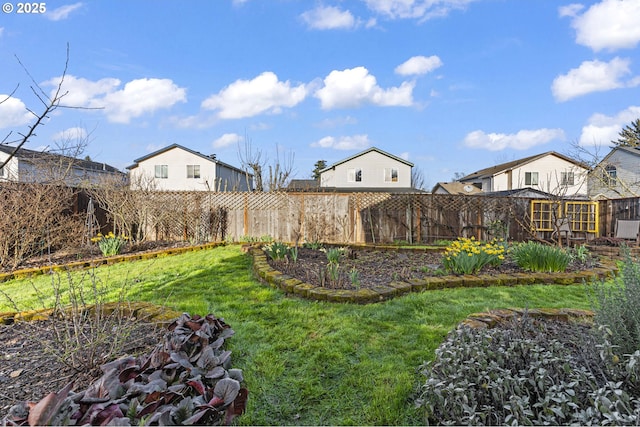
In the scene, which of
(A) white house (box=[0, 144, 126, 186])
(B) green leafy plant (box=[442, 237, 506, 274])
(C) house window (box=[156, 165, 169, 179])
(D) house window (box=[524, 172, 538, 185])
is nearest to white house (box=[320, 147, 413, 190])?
(D) house window (box=[524, 172, 538, 185])

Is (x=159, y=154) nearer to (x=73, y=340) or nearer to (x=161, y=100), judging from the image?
(x=161, y=100)

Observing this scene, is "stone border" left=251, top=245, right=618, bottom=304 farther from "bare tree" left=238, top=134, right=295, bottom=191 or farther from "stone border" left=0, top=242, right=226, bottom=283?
"bare tree" left=238, top=134, right=295, bottom=191

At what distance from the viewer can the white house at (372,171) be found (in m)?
25.6

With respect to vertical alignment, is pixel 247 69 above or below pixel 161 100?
above

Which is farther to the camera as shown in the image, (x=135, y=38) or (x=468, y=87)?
(x=468, y=87)

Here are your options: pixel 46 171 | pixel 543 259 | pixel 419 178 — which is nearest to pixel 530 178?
pixel 419 178

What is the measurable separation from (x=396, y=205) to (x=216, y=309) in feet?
23.9

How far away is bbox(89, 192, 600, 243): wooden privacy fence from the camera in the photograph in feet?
30.2

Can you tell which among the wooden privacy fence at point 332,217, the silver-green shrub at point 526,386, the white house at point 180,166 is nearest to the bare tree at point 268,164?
the wooden privacy fence at point 332,217

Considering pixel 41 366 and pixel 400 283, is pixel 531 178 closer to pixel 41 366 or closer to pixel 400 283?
pixel 400 283

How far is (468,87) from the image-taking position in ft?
31.3

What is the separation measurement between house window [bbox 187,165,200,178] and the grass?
20.7 metres

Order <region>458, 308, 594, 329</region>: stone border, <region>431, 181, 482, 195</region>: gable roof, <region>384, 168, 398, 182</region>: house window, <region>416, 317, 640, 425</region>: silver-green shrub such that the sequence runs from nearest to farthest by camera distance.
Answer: <region>416, 317, 640, 425</region>: silver-green shrub, <region>458, 308, 594, 329</region>: stone border, <region>384, 168, 398, 182</region>: house window, <region>431, 181, 482, 195</region>: gable roof

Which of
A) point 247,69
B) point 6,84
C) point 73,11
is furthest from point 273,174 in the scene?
point 6,84
